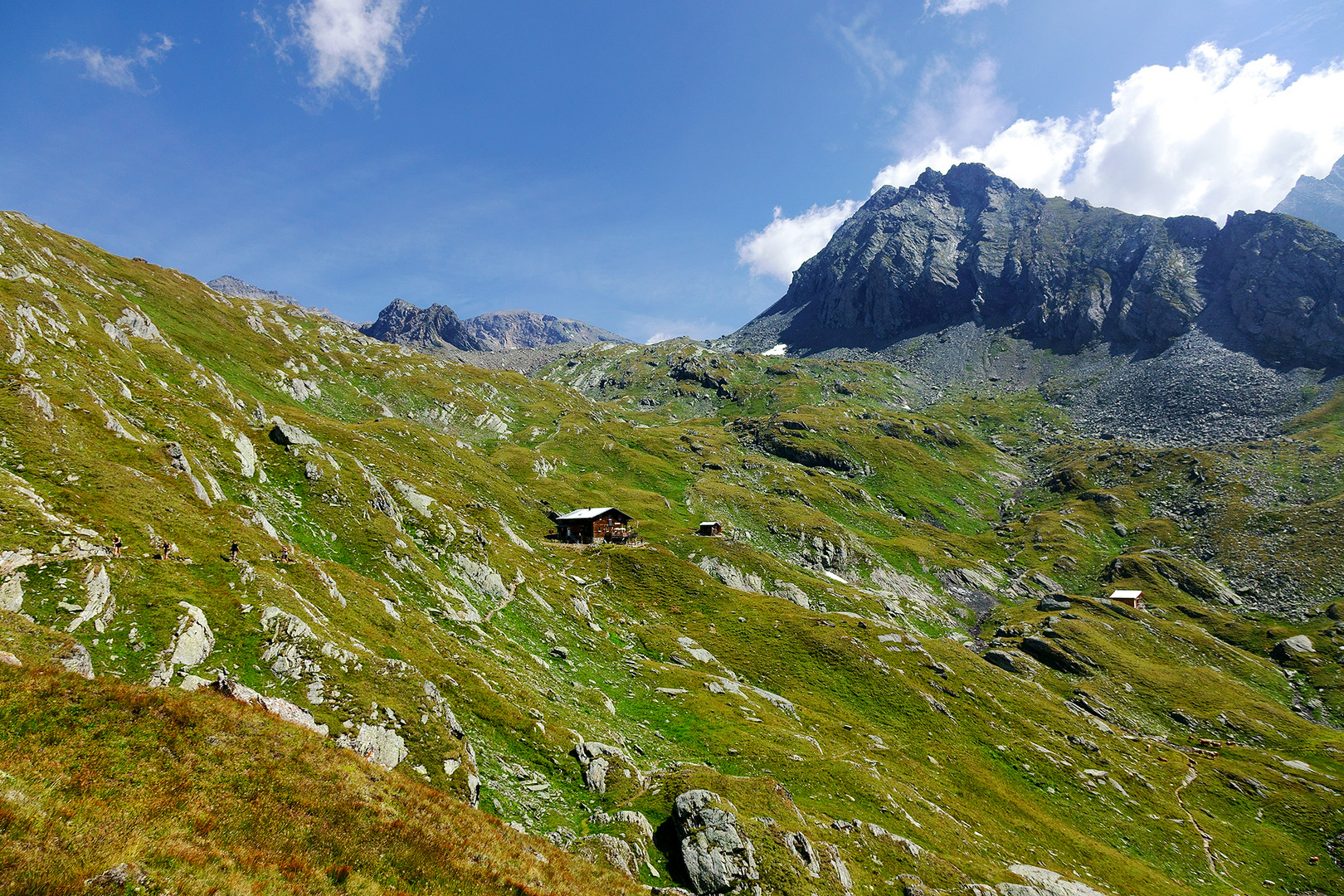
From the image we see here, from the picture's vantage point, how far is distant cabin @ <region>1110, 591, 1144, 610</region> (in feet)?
406

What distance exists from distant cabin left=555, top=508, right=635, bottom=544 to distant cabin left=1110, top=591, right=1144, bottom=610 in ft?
393

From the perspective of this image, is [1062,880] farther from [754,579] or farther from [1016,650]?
[1016,650]

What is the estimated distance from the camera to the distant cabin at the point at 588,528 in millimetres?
91312

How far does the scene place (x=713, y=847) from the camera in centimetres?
2734

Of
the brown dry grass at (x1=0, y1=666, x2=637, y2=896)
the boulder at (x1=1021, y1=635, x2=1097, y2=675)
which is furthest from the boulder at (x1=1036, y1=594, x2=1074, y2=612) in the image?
the brown dry grass at (x1=0, y1=666, x2=637, y2=896)

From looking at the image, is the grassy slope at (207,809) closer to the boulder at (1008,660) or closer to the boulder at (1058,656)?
the boulder at (1008,660)

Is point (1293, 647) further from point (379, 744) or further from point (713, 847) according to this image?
point (379, 744)

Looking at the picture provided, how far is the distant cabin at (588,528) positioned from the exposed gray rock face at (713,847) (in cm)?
6341

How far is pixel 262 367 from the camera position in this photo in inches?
4697

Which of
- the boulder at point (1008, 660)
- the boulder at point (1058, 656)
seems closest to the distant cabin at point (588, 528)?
the boulder at point (1008, 660)

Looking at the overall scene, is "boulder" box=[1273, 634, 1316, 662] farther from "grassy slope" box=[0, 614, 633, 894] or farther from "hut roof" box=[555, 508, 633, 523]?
"grassy slope" box=[0, 614, 633, 894]

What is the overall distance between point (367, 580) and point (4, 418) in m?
24.6

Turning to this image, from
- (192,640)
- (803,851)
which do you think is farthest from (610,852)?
(192,640)

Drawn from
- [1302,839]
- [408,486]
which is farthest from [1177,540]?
[408,486]
